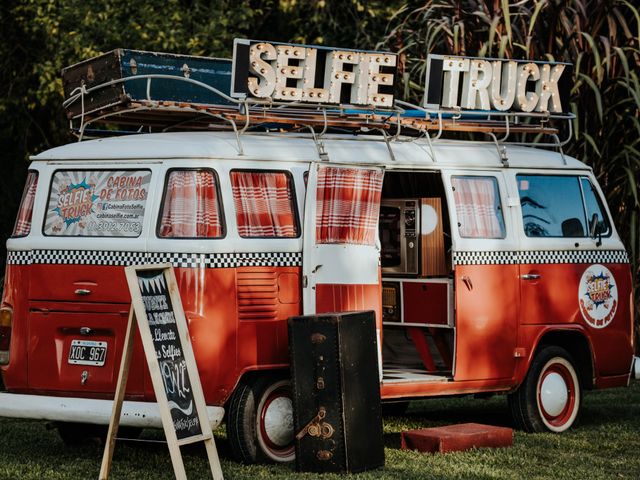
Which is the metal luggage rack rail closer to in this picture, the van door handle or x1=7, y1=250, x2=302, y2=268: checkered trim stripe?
x1=7, y1=250, x2=302, y2=268: checkered trim stripe

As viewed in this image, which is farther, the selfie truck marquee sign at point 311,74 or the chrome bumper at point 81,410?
the selfie truck marquee sign at point 311,74

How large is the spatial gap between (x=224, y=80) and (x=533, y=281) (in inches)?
107

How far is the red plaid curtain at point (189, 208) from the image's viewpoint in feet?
26.3

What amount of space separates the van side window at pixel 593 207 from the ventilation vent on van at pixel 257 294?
9.84ft

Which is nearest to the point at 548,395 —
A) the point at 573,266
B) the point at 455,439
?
the point at 573,266

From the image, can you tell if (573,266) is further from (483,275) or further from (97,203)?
(97,203)

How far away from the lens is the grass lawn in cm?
784

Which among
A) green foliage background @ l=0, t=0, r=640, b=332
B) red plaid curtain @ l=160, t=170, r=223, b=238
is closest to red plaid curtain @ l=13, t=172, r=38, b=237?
red plaid curtain @ l=160, t=170, r=223, b=238

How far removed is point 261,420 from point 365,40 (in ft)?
33.5

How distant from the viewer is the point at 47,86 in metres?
16.6

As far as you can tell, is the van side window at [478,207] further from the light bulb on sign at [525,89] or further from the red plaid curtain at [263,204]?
the red plaid curtain at [263,204]

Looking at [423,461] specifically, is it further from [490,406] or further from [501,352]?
[490,406]

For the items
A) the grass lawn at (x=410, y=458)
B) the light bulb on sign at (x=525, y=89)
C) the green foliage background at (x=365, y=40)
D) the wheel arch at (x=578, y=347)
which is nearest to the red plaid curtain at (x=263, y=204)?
the grass lawn at (x=410, y=458)

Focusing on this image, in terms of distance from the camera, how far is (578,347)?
33.0 feet
